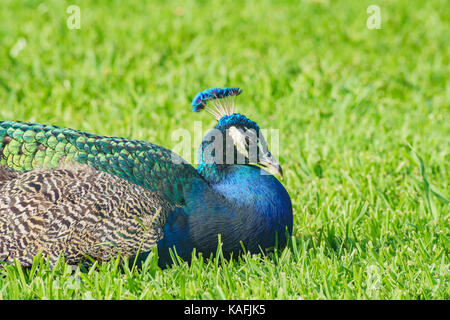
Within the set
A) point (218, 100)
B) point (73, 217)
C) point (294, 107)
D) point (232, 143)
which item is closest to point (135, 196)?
point (73, 217)

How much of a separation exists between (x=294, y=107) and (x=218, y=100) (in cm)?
238

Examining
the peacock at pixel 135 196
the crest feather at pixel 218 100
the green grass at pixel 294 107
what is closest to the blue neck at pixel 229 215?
the peacock at pixel 135 196

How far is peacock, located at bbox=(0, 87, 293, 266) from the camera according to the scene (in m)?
3.50

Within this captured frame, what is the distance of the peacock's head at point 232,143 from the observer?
3.96 m

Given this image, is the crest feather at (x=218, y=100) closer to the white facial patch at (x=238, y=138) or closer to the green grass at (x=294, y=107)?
the white facial patch at (x=238, y=138)

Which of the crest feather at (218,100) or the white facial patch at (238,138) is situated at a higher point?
the crest feather at (218,100)

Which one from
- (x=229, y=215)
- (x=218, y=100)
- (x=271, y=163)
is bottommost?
(x=229, y=215)

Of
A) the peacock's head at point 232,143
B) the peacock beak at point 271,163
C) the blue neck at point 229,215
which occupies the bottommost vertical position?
the blue neck at point 229,215

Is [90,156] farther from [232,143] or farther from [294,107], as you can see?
[294,107]

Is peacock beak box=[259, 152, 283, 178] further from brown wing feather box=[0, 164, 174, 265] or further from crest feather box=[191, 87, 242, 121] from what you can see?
brown wing feather box=[0, 164, 174, 265]

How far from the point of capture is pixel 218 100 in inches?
159
